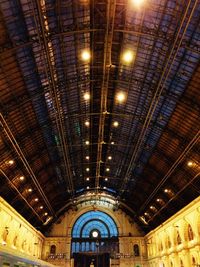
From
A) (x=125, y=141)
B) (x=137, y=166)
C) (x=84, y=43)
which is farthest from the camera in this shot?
(x=137, y=166)

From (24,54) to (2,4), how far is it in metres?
5.39

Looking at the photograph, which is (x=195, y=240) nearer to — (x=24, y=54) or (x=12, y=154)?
(x=12, y=154)

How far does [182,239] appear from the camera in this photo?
131 ft

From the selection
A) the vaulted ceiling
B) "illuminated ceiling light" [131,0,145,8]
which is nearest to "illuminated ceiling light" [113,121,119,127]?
the vaulted ceiling

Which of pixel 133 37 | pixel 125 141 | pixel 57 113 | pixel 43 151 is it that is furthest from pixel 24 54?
pixel 125 141

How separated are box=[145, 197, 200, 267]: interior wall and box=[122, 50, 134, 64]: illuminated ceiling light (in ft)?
66.1

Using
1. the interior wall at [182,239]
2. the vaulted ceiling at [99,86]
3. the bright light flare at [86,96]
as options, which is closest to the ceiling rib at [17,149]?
the vaulted ceiling at [99,86]

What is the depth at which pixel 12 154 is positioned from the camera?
3331cm

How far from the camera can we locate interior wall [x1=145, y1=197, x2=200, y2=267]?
35.4 m

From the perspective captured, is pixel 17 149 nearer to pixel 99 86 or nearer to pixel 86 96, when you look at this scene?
pixel 86 96

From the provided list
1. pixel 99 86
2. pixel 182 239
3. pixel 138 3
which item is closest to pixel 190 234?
pixel 182 239

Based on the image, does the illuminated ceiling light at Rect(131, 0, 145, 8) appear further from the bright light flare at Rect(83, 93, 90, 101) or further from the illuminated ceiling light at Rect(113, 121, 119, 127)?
the illuminated ceiling light at Rect(113, 121, 119, 127)

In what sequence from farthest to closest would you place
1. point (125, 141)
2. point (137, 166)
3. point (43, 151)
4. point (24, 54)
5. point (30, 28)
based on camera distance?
point (137, 166) → point (125, 141) → point (43, 151) → point (24, 54) → point (30, 28)

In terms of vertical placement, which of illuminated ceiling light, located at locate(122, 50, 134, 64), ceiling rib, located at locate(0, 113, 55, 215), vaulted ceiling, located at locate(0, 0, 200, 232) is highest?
illuminated ceiling light, located at locate(122, 50, 134, 64)
